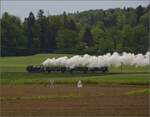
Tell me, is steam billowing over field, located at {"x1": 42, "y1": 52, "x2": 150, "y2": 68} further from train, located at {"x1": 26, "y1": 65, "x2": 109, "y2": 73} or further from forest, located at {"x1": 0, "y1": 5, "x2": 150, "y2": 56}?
forest, located at {"x1": 0, "y1": 5, "x2": 150, "y2": 56}

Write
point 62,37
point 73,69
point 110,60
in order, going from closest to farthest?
point 73,69 < point 110,60 < point 62,37

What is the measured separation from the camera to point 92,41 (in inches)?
5689

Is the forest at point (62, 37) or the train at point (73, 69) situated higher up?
the forest at point (62, 37)

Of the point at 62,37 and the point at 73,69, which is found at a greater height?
the point at 62,37

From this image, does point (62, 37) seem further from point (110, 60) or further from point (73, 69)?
point (73, 69)

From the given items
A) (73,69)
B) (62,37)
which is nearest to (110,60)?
(73,69)

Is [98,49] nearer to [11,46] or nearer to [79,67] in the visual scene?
[11,46]

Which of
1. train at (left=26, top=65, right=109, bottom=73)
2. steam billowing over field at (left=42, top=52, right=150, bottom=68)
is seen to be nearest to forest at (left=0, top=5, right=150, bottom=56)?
steam billowing over field at (left=42, top=52, right=150, bottom=68)

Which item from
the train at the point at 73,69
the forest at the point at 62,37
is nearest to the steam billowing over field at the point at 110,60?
the train at the point at 73,69

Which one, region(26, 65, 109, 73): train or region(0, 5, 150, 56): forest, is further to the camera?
region(0, 5, 150, 56): forest

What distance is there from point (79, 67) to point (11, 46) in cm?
5268

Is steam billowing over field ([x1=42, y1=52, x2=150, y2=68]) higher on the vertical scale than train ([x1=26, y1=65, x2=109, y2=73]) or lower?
higher

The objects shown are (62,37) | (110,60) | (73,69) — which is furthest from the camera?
(62,37)

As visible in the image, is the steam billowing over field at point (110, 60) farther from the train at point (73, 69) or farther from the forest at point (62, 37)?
the forest at point (62, 37)
